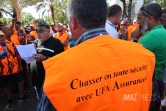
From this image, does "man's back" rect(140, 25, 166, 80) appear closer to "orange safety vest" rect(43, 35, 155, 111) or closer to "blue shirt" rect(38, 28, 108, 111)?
"orange safety vest" rect(43, 35, 155, 111)

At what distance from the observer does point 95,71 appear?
1.06m

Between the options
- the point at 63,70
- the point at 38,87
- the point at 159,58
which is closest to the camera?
the point at 63,70

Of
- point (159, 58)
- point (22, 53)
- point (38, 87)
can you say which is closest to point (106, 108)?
→ point (159, 58)

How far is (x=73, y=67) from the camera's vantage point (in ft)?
3.40

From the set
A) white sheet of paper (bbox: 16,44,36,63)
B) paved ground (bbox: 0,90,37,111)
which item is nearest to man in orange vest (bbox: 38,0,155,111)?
white sheet of paper (bbox: 16,44,36,63)

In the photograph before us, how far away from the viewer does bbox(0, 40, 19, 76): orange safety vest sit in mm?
4438

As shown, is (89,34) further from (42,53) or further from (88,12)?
(42,53)

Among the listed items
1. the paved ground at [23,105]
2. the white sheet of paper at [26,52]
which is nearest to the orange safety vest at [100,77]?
the white sheet of paper at [26,52]

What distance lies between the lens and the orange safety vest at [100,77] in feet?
3.34

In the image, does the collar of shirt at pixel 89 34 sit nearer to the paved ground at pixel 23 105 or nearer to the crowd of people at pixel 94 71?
the crowd of people at pixel 94 71

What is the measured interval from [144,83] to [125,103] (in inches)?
6.8

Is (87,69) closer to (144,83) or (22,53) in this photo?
(144,83)

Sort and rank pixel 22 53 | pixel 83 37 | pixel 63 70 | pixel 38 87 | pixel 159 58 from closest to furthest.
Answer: pixel 63 70 < pixel 83 37 < pixel 159 58 < pixel 22 53 < pixel 38 87

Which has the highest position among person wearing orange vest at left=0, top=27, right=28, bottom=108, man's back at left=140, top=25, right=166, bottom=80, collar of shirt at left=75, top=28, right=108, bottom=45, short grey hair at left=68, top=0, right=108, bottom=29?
short grey hair at left=68, top=0, right=108, bottom=29
